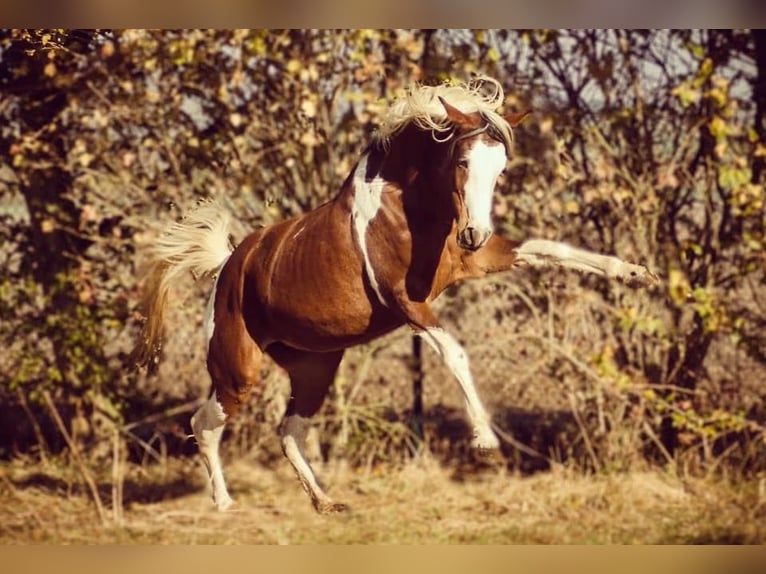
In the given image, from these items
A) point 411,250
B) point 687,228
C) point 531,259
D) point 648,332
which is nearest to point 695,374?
point 648,332

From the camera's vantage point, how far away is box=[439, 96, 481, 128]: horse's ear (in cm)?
424

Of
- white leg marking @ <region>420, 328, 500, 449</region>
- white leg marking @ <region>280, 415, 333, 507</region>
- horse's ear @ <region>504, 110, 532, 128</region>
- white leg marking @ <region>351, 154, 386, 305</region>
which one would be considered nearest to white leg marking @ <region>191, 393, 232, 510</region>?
white leg marking @ <region>280, 415, 333, 507</region>

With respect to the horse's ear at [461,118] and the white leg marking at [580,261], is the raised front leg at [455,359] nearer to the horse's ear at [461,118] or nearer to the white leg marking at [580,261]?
the white leg marking at [580,261]

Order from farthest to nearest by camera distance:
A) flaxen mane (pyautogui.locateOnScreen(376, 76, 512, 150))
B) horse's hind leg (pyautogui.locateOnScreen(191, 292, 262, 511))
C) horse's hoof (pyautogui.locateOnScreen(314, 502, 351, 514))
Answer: horse's hoof (pyautogui.locateOnScreen(314, 502, 351, 514)) < horse's hind leg (pyautogui.locateOnScreen(191, 292, 262, 511)) < flaxen mane (pyautogui.locateOnScreen(376, 76, 512, 150))

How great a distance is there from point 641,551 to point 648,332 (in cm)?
94

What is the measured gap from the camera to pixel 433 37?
496cm

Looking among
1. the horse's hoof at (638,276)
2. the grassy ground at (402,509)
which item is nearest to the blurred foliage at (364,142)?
the grassy ground at (402,509)

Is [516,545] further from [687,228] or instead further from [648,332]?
[687,228]

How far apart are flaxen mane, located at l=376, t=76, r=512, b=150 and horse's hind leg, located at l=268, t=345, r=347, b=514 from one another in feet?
3.10

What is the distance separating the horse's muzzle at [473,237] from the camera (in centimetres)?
414

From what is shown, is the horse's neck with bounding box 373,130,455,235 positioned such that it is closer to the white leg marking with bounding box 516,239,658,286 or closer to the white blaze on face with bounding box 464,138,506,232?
the white blaze on face with bounding box 464,138,506,232

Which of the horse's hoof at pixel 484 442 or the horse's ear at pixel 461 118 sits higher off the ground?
the horse's ear at pixel 461 118

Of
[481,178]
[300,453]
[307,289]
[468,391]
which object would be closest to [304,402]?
[300,453]

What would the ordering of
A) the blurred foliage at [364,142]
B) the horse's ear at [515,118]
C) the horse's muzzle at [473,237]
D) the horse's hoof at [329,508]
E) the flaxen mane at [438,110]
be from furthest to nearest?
the blurred foliage at [364,142] < the horse's hoof at [329,508] < the horse's ear at [515,118] < the flaxen mane at [438,110] < the horse's muzzle at [473,237]
